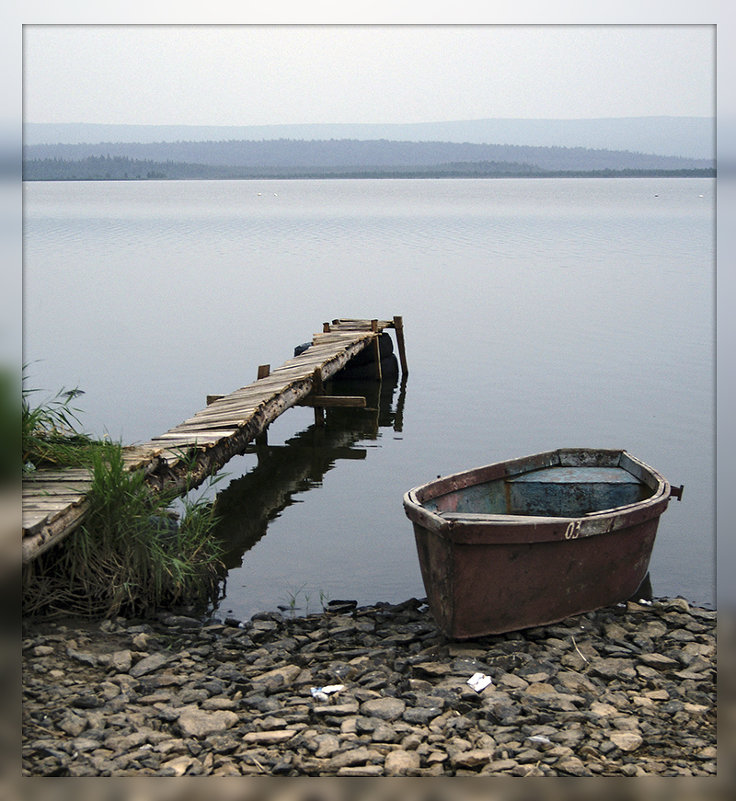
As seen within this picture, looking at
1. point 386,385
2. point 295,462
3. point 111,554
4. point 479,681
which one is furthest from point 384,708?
point 386,385

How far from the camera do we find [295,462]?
1507 centimetres

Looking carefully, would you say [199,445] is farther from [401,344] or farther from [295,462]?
[401,344]

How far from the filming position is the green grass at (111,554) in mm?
8086

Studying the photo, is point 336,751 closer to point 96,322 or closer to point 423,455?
point 423,455

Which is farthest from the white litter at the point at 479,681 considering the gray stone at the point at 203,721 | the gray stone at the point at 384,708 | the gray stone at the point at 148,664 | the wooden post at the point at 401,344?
the wooden post at the point at 401,344

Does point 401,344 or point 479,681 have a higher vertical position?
point 401,344

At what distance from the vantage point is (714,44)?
4227 millimetres

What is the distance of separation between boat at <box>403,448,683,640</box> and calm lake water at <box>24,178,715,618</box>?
1.27 metres

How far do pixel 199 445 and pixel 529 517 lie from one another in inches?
152

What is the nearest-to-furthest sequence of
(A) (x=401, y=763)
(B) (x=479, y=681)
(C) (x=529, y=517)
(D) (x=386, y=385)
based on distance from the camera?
(A) (x=401, y=763) → (B) (x=479, y=681) → (C) (x=529, y=517) → (D) (x=386, y=385)

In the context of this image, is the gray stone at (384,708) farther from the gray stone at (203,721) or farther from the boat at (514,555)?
the boat at (514,555)

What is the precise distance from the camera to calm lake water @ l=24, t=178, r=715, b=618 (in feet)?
37.7

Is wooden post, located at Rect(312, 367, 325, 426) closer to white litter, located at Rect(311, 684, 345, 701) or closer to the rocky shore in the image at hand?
the rocky shore

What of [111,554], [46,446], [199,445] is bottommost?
[111,554]
